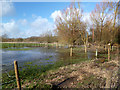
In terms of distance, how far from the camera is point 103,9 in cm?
2267

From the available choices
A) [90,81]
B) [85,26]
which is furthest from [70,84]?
[85,26]

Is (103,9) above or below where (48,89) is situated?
above

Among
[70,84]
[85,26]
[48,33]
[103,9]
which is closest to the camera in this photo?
[70,84]

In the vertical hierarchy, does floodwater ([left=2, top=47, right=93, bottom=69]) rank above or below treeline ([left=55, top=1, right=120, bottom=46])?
below

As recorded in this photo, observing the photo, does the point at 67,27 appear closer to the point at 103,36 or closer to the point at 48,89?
the point at 103,36

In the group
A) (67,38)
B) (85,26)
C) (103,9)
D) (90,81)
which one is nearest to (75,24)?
(85,26)

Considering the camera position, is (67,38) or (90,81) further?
(67,38)

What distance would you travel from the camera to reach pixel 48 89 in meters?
5.55

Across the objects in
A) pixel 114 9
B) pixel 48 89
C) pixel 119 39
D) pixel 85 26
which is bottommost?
pixel 48 89

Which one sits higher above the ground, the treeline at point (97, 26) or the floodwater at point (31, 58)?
the treeline at point (97, 26)

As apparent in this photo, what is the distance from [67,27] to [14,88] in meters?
29.6

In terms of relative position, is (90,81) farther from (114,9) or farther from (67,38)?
(67,38)

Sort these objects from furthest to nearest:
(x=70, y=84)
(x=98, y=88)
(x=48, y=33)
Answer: (x=48, y=33), (x=70, y=84), (x=98, y=88)

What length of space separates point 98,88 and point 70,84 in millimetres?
1710
